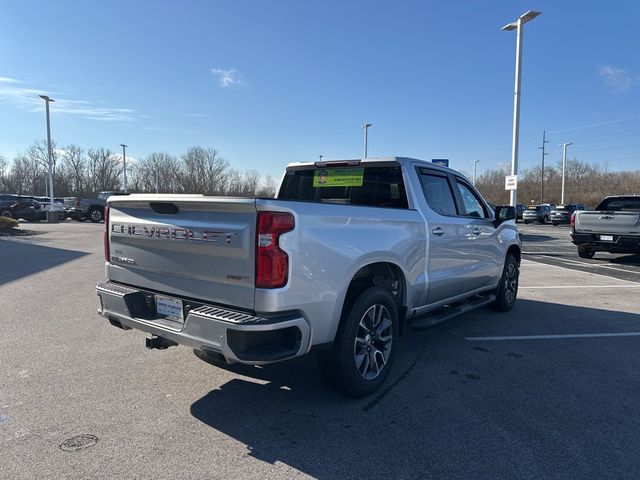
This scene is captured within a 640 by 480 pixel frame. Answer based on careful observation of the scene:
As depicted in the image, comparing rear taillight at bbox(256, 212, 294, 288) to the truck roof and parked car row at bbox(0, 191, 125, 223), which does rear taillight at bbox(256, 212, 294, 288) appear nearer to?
the truck roof

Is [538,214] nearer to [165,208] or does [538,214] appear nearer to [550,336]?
[550,336]

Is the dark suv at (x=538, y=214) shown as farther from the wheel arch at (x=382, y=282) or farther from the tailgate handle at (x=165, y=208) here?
the tailgate handle at (x=165, y=208)

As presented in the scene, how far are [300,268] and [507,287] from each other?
4.84 meters

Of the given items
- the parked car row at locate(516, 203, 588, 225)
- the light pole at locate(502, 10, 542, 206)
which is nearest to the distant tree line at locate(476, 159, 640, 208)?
the parked car row at locate(516, 203, 588, 225)

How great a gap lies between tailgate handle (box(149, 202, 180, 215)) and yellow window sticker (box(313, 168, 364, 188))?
2.12 m

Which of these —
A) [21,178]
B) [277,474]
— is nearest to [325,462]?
[277,474]

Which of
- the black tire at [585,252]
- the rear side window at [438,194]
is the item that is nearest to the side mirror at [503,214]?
the rear side window at [438,194]

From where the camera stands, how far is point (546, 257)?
14922 millimetres

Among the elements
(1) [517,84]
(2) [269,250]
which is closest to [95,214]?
(1) [517,84]

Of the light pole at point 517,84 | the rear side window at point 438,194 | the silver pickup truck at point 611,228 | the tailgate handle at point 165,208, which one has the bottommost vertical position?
the silver pickup truck at point 611,228

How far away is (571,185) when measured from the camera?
271ft

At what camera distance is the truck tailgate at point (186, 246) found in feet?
10.2

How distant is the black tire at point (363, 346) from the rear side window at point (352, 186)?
113 centimetres

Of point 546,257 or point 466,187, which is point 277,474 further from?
point 546,257
